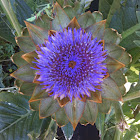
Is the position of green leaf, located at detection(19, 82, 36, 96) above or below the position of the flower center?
below

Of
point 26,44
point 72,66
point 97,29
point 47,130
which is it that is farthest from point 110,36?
point 47,130

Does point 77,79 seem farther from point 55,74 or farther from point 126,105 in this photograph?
point 126,105

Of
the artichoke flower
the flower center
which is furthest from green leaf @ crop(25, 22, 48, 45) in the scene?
the flower center

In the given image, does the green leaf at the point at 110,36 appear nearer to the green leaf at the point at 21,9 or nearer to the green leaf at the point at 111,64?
the green leaf at the point at 111,64

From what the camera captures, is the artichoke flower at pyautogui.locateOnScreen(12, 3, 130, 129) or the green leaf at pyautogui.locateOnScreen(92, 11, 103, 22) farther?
the green leaf at pyautogui.locateOnScreen(92, 11, 103, 22)

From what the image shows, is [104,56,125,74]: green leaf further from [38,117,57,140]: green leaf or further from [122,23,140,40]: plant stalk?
[38,117,57,140]: green leaf

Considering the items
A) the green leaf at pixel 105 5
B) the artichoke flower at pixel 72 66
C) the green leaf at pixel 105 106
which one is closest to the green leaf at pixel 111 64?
the artichoke flower at pixel 72 66
